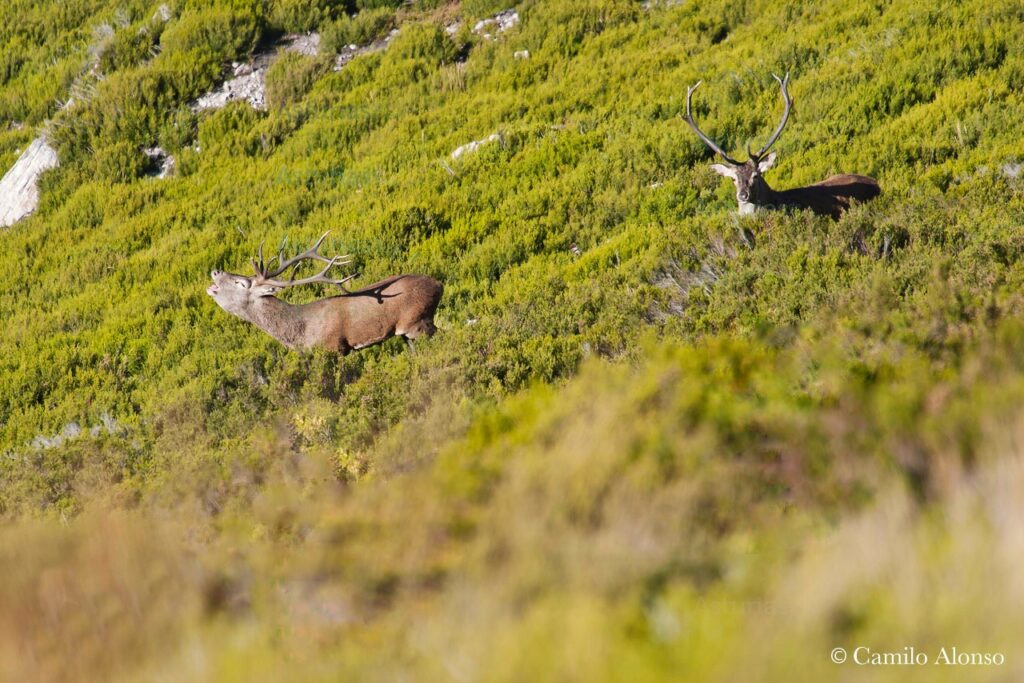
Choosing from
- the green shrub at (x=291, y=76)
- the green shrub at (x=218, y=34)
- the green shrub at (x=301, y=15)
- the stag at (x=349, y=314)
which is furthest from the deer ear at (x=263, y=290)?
the green shrub at (x=301, y=15)

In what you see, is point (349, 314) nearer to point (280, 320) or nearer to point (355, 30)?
point (280, 320)

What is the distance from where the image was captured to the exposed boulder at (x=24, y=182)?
18.2m

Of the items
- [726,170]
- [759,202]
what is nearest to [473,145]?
[726,170]

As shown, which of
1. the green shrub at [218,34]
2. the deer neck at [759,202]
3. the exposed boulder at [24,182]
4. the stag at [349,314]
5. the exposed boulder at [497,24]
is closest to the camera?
the stag at [349,314]

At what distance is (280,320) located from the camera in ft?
34.4

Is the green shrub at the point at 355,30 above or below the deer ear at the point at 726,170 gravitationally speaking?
below

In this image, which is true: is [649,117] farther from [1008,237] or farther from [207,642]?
[207,642]

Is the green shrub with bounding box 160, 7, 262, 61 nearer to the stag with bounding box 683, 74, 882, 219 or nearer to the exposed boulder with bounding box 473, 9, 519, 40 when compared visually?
the exposed boulder with bounding box 473, 9, 519, 40

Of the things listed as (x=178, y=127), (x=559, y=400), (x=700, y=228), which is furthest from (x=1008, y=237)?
(x=178, y=127)

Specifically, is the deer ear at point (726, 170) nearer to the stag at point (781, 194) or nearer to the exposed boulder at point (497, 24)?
the stag at point (781, 194)

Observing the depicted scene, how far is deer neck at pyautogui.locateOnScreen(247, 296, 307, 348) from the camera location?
10.4 m

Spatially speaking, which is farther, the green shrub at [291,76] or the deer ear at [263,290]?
the green shrub at [291,76]

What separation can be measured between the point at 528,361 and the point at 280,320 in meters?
3.20

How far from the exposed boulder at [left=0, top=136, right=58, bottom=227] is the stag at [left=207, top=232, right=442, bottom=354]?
9.73 m
